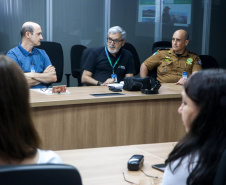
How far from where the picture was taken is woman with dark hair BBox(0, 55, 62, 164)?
3.64ft

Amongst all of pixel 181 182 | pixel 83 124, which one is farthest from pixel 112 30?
pixel 181 182

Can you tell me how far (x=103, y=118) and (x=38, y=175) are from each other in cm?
275

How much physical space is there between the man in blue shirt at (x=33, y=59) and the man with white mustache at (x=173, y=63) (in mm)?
1222

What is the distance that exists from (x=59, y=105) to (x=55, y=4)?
331 centimetres

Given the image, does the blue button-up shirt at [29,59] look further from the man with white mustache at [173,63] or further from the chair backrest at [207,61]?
the chair backrest at [207,61]

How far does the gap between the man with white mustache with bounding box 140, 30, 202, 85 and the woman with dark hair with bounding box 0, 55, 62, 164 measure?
402 cm

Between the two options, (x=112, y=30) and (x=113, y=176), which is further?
(x=112, y=30)

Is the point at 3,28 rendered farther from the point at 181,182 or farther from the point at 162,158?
the point at 181,182

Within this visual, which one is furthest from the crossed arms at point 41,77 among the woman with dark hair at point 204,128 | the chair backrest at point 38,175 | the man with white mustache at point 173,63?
the chair backrest at point 38,175

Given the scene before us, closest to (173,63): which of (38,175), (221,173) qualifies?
(221,173)

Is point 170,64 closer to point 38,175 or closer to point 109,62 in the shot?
point 109,62

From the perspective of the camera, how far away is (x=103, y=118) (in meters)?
3.69

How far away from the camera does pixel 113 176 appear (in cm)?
181

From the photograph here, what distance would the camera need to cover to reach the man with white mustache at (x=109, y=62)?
4.95 m
